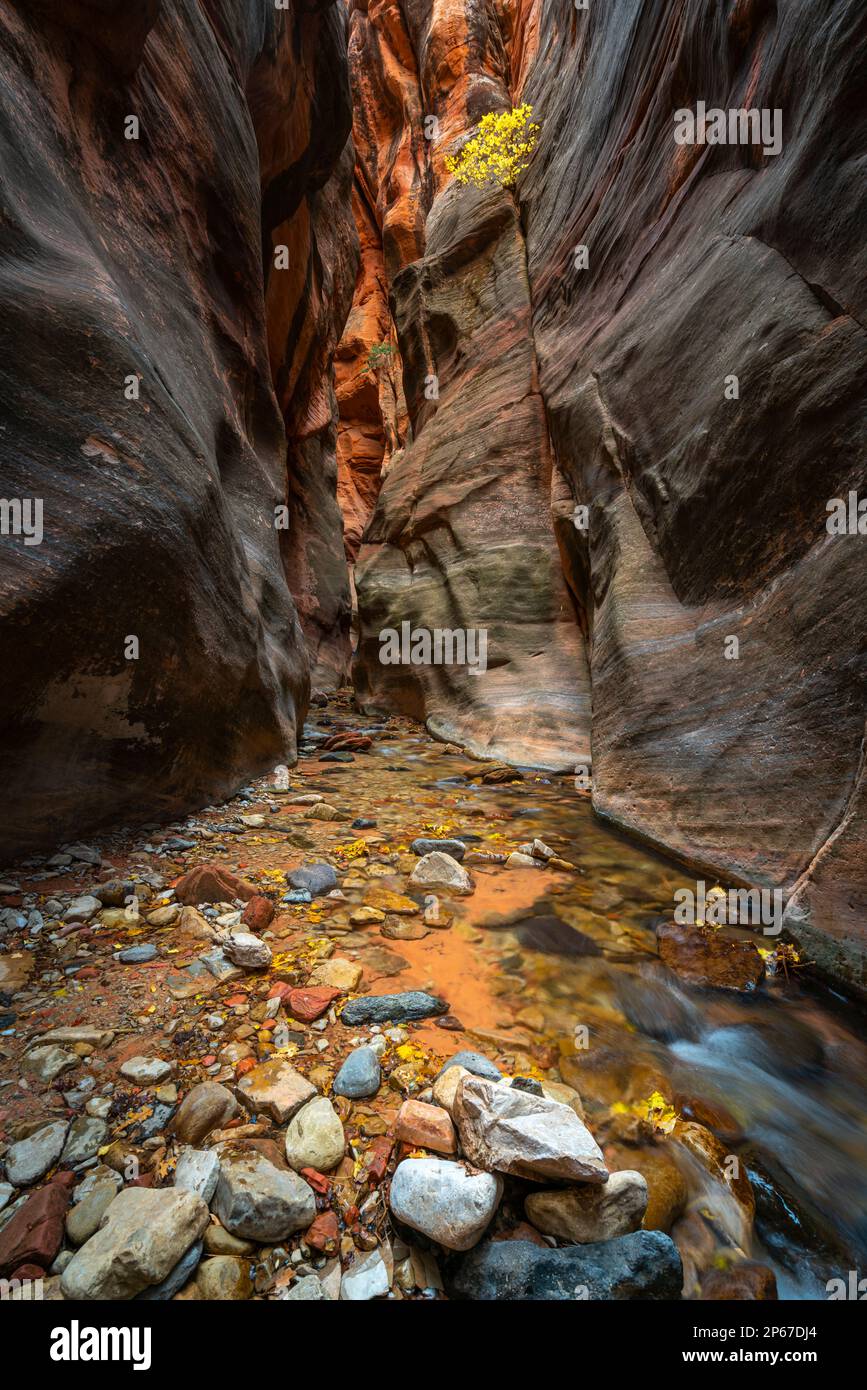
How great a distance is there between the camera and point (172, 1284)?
1361mm

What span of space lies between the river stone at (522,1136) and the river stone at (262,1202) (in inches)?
19.7

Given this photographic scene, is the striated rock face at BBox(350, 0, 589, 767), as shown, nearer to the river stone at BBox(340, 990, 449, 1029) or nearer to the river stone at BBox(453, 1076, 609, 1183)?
the river stone at BBox(340, 990, 449, 1029)

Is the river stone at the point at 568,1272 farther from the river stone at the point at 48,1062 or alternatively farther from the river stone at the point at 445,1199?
the river stone at the point at 48,1062

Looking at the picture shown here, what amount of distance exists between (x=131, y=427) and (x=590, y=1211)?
4.68 m

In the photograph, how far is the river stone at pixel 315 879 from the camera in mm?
3514

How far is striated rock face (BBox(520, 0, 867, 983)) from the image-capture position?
3.65 m

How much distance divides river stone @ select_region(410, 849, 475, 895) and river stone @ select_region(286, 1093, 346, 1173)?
73.5 inches

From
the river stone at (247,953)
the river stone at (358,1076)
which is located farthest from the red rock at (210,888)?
the river stone at (358,1076)

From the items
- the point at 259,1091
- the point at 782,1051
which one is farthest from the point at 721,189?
the point at 259,1091

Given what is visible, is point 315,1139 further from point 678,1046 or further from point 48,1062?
point 678,1046

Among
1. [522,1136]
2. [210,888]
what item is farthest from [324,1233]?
[210,888]

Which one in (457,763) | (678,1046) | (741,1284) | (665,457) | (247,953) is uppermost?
(665,457)

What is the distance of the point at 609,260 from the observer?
8.55 m

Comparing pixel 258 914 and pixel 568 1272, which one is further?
pixel 258 914
